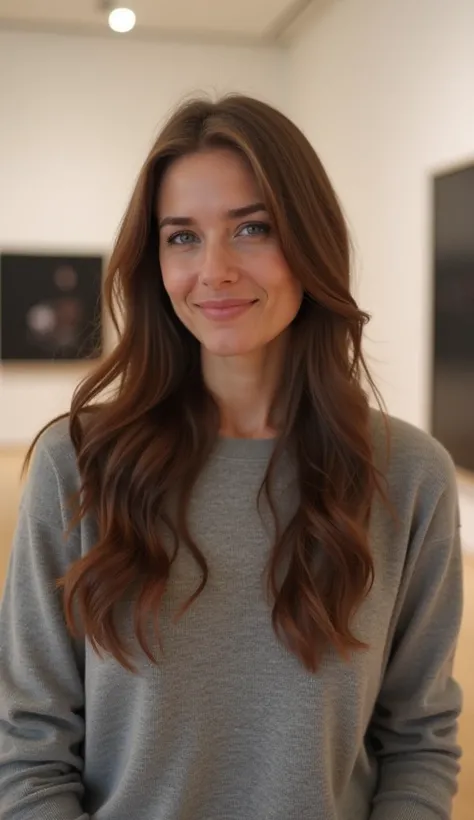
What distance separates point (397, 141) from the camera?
412cm

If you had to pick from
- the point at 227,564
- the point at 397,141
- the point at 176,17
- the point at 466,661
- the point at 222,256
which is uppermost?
the point at 176,17

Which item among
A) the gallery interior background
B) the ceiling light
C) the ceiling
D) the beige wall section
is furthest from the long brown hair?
the ceiling

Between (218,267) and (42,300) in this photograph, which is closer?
(218,267)

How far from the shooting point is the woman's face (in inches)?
40.0

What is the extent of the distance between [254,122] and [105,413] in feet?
1.27

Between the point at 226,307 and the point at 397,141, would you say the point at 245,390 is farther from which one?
the point at 397,141

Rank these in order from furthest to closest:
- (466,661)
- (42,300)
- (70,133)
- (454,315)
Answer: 1. (42,300)
2. (70,133)
3. (454,315)
4. (466,661)

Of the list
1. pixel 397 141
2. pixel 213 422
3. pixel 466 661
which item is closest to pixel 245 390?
pixel 213 422

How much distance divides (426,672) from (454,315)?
8.30 ft

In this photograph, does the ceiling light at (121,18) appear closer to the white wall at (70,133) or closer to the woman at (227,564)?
the white wall at (70,133)

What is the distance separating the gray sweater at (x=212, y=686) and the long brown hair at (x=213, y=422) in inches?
0.9

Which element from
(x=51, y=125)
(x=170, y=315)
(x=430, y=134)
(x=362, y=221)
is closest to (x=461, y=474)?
(x=430, y=134)

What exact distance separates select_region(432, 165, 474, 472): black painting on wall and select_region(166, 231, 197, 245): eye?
7.95 feet

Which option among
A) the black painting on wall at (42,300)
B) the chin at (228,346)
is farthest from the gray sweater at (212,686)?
the black painting on wall at (42,300)
